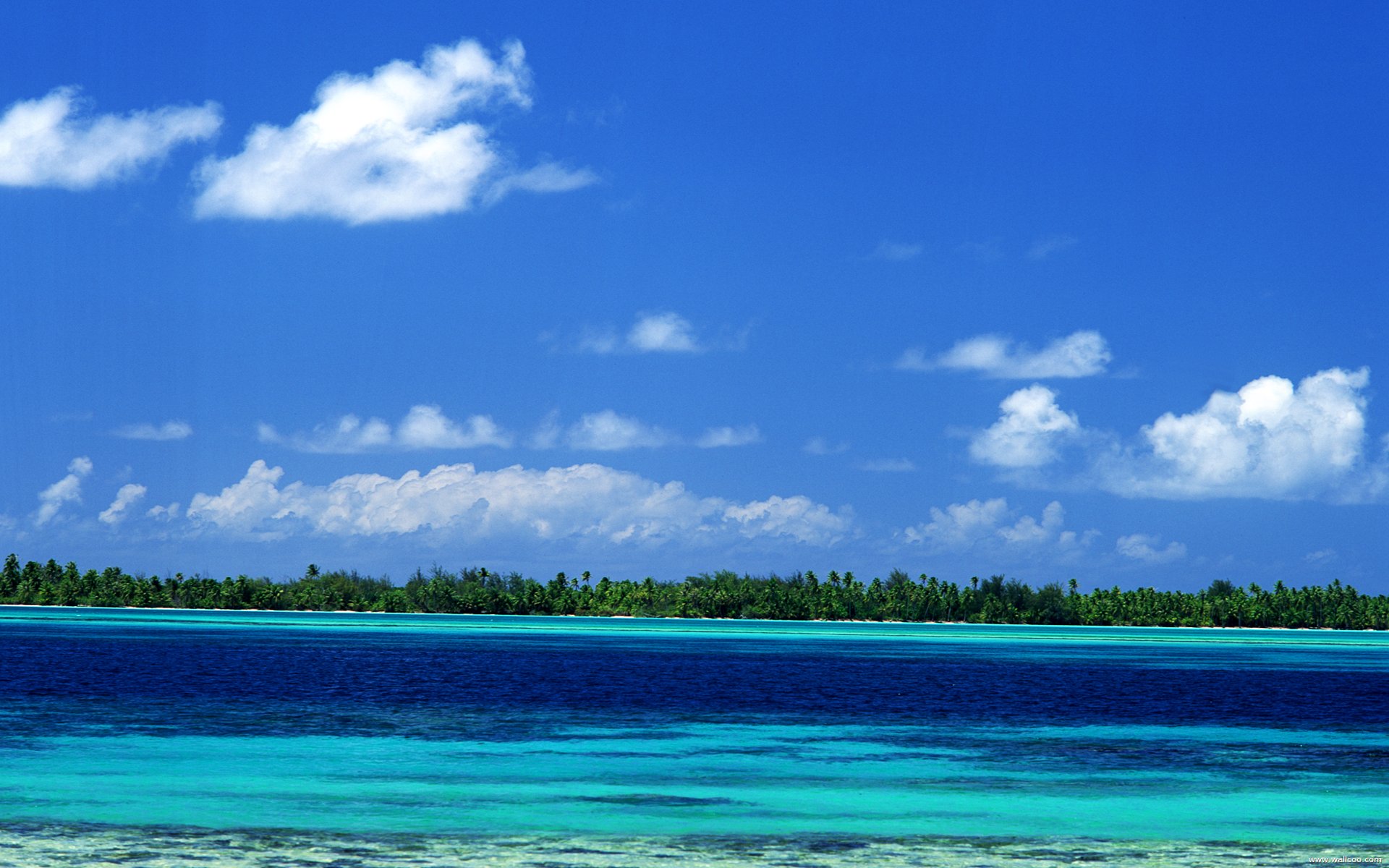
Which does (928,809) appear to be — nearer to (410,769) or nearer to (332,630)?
(410,769)

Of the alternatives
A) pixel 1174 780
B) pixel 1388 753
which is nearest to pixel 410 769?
pixel 1174 780

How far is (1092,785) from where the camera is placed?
3136 centimetres

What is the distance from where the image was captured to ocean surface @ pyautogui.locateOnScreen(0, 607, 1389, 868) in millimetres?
23031

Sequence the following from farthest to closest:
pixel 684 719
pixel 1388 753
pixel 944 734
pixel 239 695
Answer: pixel 239 695
pixel 684 719
pixel 944 734
pixel 1388 753

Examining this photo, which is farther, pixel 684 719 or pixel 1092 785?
pixel 684 719

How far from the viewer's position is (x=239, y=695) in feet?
180

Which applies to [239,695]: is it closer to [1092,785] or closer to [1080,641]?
[1092,785]

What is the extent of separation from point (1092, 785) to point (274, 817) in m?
16.2

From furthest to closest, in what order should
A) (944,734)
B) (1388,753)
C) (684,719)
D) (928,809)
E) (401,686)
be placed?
(401,686) → (684,719) → (944,734) → (1388,753) → (928,809)

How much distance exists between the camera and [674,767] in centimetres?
3372

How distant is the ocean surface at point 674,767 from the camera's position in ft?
75.6

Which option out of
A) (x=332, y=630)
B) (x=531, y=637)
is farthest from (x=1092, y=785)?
(x=332, y=630)

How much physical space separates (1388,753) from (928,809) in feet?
57.8

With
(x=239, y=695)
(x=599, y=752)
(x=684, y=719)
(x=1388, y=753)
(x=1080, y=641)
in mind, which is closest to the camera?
(x=599, y=752)
